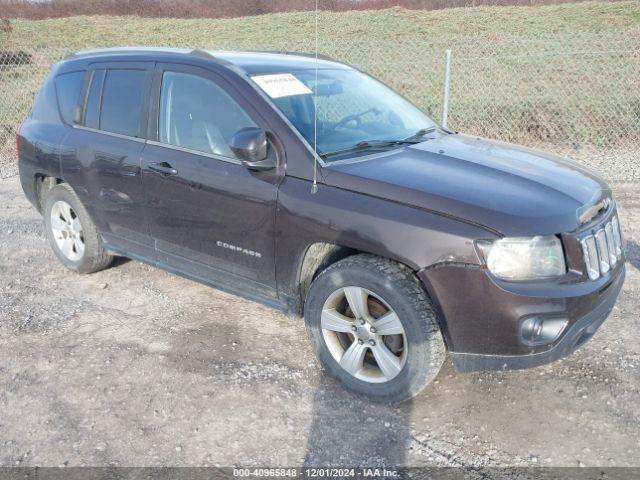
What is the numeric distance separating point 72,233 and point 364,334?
2.98 meters

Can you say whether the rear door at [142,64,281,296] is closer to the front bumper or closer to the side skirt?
the side skirt

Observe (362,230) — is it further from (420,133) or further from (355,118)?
(420,133)

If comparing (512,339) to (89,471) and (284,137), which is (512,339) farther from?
(89,471)

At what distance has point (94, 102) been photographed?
14.5 ft

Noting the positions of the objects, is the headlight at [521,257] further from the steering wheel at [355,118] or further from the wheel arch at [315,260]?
the steering wheel at [355,118]

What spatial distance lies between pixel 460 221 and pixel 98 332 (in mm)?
2621

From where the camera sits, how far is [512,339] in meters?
2.79

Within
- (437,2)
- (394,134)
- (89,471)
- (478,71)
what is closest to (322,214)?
(394,134)

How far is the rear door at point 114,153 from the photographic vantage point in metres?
4.07

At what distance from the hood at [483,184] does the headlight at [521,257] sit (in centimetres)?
5

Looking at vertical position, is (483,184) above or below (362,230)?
above

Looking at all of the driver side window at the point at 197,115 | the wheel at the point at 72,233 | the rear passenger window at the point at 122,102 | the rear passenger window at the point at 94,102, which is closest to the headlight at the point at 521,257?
the driver side window at the point at 197,115

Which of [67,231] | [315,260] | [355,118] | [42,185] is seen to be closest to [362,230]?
[315,260]

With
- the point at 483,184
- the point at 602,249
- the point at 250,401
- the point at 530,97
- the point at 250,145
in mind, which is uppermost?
the point at 250,145
